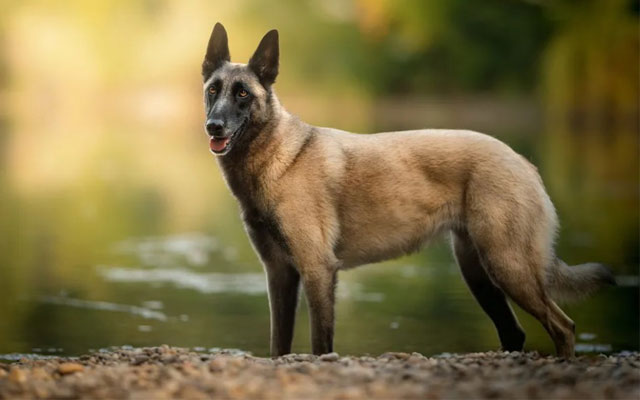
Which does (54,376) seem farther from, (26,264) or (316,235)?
(26,264)

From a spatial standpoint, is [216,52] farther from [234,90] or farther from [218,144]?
[218,144]

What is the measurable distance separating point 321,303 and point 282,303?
0.45 m

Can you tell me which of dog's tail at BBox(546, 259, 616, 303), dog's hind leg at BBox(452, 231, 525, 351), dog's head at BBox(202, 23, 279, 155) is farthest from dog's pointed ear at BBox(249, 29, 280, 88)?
dog's tail at BBox(546, 259, 616, 303)

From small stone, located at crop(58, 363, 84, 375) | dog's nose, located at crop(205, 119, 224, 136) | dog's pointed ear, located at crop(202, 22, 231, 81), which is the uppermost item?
dog's pointed ear, located at crop(202, 22, 231, 81)

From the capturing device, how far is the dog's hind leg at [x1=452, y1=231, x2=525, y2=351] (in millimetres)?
8406

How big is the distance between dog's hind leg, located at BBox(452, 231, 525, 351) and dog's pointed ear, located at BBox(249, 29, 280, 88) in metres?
1.74

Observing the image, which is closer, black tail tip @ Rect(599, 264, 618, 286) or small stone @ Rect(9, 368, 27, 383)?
small stone @ Rect(9, 368, 27, 383)

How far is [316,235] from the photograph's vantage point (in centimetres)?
784

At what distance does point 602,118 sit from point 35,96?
132ft

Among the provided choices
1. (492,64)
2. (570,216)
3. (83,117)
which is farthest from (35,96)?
(570,216)

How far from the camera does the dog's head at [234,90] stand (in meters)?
Result: 7.73

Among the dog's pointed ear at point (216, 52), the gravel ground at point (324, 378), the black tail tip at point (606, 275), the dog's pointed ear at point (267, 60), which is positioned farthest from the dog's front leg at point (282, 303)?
the black tail tip at point (606, 275)

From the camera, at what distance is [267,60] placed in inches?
317

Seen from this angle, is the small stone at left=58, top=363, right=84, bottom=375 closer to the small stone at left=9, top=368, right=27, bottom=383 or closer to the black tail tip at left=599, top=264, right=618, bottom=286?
the small stone at left=9, top=368, right=27, bottom=383
